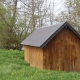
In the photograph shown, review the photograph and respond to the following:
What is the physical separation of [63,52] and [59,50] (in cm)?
34

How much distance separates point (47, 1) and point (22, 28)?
326 inches

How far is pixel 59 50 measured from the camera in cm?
1040

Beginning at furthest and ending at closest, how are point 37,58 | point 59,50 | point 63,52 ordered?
1. point 37,58
2. point 63,52
3. point 59,50

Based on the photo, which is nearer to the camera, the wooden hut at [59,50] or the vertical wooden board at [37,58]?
the wooden hut at [59,50]

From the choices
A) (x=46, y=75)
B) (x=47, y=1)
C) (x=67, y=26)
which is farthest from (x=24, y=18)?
(x=46, y=75)

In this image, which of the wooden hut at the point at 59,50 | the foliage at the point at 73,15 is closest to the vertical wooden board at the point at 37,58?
the wooden hut at the point at 59,50

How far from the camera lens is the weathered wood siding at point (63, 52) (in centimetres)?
1009

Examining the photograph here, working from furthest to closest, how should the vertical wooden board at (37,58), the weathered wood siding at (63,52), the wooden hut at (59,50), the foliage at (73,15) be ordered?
the foliage at (73,15) → the vertical wooden board at (37,58) → the weathered wood siding at (63,52) → the wooden hut at (59,50)

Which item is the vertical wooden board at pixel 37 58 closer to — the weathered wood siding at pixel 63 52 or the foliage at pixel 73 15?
the weathered wood siding at pixel 63 52

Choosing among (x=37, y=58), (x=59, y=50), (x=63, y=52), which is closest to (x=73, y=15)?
(x=63, y=52)

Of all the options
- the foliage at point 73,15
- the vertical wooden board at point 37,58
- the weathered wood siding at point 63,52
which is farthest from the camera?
the foliage at point 73,15

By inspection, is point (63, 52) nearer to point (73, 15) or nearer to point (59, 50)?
point (59, 50)

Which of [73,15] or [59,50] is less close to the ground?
[73,15]

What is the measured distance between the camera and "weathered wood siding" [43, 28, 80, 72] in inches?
397
